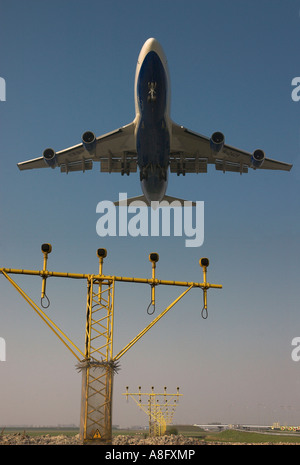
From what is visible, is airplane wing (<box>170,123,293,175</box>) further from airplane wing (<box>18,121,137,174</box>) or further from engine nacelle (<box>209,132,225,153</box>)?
airplane wing (<box>18,121,137,174</box>)

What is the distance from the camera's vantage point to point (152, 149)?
32156 millimetres

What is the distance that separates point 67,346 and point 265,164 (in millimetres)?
30130

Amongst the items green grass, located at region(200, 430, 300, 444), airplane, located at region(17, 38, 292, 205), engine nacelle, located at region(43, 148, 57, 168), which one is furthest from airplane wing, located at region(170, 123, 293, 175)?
green grass, located at region(200, 430, 300, 444)

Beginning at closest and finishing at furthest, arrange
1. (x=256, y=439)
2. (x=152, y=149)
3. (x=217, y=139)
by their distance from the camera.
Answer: (x=152, y=149) < (x=217, y=139) < (x=256, y=439)

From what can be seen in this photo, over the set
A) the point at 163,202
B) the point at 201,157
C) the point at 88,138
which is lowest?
the point at 163,202

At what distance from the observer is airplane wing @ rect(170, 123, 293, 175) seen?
1527 inches

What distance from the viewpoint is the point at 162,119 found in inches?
1238

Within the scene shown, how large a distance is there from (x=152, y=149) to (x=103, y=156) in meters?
9.63

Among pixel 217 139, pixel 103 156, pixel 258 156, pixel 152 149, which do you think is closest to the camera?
pixel 152 149

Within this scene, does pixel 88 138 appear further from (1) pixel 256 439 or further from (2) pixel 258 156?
(1) pixel 256 439

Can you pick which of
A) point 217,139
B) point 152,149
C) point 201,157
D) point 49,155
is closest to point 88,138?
point 49,155

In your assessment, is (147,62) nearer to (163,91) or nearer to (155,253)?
(163,91)

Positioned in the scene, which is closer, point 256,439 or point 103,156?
point 103,156
